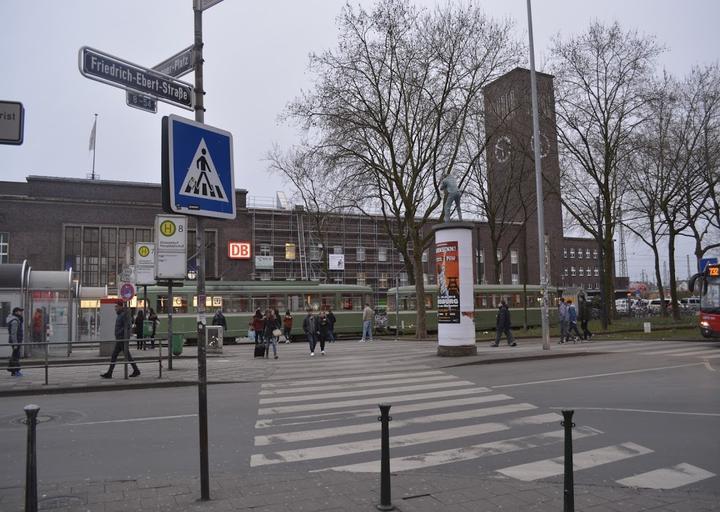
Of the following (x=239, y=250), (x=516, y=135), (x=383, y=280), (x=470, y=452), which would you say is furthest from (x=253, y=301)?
(x=383, y=280)

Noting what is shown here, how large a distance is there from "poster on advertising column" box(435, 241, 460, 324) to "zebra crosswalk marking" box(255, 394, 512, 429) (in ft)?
24.2

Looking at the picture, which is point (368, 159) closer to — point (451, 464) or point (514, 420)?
point (514, 420)

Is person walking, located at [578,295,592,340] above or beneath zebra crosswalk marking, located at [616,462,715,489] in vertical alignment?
above

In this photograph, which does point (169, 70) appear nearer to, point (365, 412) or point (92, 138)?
point (365, 412)

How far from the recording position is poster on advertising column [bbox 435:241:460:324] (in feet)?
63.6

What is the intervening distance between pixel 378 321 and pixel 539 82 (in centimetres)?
1931

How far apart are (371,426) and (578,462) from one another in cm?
325

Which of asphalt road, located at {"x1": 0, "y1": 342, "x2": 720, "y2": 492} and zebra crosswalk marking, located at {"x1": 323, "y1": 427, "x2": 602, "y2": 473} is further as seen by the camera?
asphalt road, located at {"x1": 0, "y1": 342, "x2": 720, "y2": 492}

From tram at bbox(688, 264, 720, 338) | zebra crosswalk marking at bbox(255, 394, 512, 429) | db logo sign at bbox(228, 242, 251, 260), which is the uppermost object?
db logo sign at bbox(228, 242, 251, 260)

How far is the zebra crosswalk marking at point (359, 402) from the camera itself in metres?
10.8

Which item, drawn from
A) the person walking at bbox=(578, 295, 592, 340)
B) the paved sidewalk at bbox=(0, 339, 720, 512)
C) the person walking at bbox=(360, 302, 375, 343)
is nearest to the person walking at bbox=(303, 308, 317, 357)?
the person walking at bbox=(360, 302, 375, 343)

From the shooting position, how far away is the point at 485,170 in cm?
4400

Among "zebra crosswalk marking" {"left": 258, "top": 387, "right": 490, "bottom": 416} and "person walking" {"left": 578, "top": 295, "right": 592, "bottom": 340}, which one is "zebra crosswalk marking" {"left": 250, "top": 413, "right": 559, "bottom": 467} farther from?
"person walking" {"left": 578, "top": 295, "right": 592, "bottom": 340}

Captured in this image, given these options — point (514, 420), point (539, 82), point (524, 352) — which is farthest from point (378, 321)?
point (514, 420)
